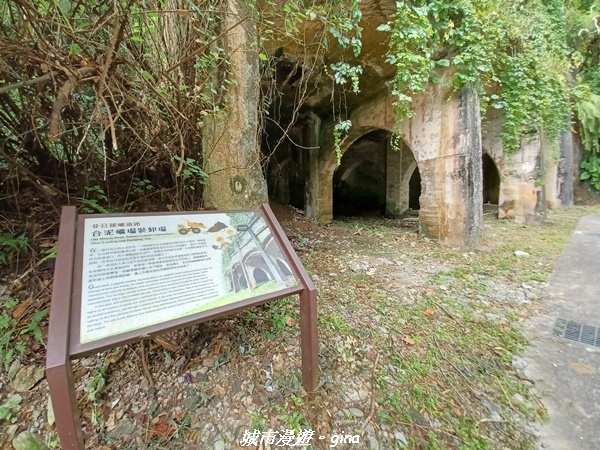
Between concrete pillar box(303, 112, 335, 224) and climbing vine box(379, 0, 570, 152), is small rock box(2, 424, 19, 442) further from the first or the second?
concrete pillar box(303, 112, 335, 224)

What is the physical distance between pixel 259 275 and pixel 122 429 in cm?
99

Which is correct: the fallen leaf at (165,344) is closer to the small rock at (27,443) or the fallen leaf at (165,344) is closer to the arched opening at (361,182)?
the small rock at (27,443)

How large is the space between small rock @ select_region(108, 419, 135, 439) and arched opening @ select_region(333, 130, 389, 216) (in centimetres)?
895

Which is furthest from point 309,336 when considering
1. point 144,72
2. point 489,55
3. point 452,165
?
point 489,55

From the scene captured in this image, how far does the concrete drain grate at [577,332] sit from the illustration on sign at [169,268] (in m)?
2.28

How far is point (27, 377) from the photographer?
1.40 m

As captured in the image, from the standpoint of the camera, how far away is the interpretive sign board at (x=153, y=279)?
31.5 inches

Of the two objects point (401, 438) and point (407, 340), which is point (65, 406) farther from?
point (407, 340)

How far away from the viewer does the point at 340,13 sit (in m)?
2.46

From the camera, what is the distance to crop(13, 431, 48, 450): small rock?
116 cm

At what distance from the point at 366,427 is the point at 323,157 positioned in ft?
19.5

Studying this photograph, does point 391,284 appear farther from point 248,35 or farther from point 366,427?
point 248,35

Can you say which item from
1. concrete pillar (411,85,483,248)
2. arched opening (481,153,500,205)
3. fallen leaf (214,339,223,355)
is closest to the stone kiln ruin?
concrete pillar (411,85,483,248)

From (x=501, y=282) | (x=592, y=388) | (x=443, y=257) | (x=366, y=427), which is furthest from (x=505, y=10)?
(x=366, y=427)
